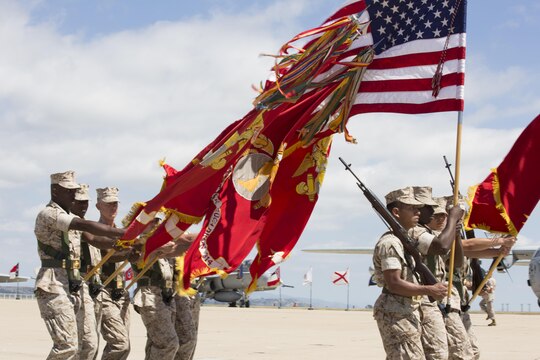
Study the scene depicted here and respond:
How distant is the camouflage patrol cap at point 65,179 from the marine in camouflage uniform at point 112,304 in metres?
1.46

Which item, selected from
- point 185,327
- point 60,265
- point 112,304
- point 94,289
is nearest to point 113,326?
point 112,304

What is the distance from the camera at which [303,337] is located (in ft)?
64.7

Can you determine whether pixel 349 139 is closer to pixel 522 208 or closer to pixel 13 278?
pixel 522 208

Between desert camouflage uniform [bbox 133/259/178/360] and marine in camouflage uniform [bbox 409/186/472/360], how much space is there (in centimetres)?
296

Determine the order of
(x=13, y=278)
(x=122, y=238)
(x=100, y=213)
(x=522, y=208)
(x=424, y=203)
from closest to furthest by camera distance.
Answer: (x=424, y=203)
(x=122, y=238)
(x=522, y=208)
(x=100, y=213)
(x=13, y=278)

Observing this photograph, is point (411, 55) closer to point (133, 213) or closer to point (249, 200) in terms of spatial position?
point (249, 200)

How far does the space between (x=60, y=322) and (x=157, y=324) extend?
6.35ft

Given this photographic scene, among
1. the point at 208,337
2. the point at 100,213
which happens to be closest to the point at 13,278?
the point at 208,337

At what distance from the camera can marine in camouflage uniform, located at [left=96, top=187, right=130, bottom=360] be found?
32.5 ft

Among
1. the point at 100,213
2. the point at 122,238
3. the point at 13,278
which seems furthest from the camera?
Result: the point at 13,278

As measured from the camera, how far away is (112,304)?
10.2 m

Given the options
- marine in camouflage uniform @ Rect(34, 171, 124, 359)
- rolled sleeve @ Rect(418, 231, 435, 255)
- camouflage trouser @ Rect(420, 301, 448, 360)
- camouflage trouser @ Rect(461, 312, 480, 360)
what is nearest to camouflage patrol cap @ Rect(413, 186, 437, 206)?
rolled sleeve @ Rect(418, 231, 435, 255)

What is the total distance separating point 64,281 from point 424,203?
135 inches

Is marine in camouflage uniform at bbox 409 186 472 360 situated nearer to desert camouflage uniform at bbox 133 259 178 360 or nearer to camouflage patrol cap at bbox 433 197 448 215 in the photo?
camouflage patrol cap at bbox 433 197 448 215
